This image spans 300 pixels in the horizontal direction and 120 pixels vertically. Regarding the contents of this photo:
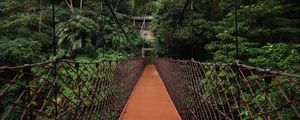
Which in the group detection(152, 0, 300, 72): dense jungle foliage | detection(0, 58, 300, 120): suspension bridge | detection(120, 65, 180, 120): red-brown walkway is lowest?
detection(120, 65, 180, 120): red-brown walkway

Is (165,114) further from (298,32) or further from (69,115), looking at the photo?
(298,32)

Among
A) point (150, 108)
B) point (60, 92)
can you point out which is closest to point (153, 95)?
point (150, 108)

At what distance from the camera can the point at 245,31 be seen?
5480 millimetres

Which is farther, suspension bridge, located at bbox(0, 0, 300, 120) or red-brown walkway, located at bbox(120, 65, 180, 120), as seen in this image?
red-brown walkway, located at bbox(120, 65, 180, 120)

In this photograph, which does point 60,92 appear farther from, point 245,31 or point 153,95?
point 245,31

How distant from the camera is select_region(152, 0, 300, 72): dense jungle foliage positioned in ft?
13.9

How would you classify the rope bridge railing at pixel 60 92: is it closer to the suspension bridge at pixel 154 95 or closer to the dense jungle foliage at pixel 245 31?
the suspension bridge at pixel 154 95

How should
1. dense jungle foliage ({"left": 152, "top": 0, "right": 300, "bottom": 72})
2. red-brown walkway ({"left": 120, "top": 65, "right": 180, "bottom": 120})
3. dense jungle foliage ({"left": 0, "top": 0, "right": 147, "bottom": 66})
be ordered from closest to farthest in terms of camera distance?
red-brown walkway ({"left": 120, "top": 65, "right": 180, "bottom": 120}), dense jungle foliage ({"left": 152, "top": 0, "right": 300, "bottom": 72}), dense jungle foliage ({"left": 0, "top": 0, "right": 147, "bottom": 66})

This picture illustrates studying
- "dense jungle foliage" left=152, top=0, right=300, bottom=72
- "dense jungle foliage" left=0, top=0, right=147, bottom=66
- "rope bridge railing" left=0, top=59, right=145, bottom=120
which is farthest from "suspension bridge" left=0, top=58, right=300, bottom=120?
"dense jungle foliage" left=0, top=0, right=147, bottom=66

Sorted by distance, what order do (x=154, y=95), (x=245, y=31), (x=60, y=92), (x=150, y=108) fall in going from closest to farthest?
(x=60, y=92), (x=150, y=108), (x=154, y=95), (x=245, y=31)

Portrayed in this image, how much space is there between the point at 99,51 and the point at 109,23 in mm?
2437

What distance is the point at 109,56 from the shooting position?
10.6 metres

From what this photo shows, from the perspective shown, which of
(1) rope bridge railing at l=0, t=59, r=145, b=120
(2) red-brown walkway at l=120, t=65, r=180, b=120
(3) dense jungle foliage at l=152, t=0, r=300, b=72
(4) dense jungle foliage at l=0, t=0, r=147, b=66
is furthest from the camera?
(4) dense jungle foliage at l=0, t=0, r=147, b=66

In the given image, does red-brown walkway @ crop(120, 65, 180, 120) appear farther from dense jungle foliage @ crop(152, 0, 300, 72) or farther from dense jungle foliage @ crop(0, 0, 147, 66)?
dense jungle foliage @ crop(0, 0, 147, 66)
